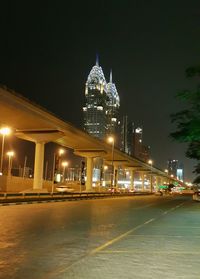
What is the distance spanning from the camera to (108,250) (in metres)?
11.8

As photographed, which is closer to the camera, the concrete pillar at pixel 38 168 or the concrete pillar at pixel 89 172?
the concrete pillar at pixel 38 168

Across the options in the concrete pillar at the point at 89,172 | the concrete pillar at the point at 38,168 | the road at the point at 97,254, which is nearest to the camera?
the road at the point at 97,254

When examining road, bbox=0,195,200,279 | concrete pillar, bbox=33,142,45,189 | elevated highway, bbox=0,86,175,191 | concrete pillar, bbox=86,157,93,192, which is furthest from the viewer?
concrete pillar, bbox=86,157,93,192

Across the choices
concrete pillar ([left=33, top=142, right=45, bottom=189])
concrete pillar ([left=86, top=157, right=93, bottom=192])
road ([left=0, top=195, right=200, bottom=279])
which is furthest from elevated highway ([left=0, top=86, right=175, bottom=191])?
road ([left=0, top=195, right=200, bottom=279])

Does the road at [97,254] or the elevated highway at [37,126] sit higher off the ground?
Answer: the elevated highway at [37,126]

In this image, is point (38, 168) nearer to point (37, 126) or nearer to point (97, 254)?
point (37, 126)

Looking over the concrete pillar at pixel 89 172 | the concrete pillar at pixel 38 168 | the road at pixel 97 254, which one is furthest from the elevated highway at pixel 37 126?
the road at pixel 97 254

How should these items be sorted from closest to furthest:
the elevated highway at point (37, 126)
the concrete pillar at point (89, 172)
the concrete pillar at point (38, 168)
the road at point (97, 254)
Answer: the road at point (97, 254) < the elevated highway at point (37, 126) < the concrete pillar at point (38, 168) < the concrete pillar at point (89, 172)

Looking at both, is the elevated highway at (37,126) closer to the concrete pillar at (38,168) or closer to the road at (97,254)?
the concrete pillar at (38,168)

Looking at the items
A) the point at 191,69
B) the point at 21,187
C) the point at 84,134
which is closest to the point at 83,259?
the point at 191,69

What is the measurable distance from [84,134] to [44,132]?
1425cm

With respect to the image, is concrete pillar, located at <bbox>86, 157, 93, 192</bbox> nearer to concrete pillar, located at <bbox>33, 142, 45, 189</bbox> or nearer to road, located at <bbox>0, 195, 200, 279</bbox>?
concrete pillar, located at <bbox>33, 142, 45, 189</bbox>

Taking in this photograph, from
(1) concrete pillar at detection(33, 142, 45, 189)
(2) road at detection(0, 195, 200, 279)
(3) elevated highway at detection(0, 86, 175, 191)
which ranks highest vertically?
(3) elevated highway at detection(0, 86, 175, 191)

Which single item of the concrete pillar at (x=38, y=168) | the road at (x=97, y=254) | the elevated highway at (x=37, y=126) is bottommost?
the road at (x=97, y=254)
